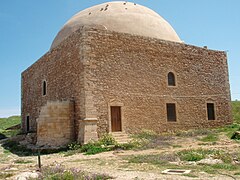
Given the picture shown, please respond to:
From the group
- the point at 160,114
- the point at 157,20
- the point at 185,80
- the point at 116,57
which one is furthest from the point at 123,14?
the point at 160,114

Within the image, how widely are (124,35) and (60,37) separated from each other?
17.8 ft

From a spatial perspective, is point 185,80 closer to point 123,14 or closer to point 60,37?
point 123,14

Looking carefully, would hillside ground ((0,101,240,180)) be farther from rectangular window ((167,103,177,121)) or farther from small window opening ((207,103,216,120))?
small window opening ((207,103,216,120))

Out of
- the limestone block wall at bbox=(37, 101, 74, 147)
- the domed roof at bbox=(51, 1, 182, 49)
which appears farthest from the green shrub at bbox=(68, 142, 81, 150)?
the domed roof at bbox=(51, 1, 182, 49)

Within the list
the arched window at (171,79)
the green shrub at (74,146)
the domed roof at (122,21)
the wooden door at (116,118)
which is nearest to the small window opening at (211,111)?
the arched window at (171,79)

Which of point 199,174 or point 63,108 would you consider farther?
point 63,108

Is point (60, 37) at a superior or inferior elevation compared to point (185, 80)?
superior

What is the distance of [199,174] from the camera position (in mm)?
5660

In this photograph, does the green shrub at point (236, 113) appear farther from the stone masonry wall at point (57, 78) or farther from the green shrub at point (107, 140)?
the stone masonry wall at point (57, 78)

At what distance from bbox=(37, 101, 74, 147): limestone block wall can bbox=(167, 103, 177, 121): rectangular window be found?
533cm

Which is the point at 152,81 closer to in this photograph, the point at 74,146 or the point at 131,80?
the point at 131,80

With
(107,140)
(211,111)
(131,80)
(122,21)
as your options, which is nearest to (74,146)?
(107,140)

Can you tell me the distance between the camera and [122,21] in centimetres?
1595

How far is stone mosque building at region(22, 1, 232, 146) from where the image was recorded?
1249cm
